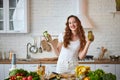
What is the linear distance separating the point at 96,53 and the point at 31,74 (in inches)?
119

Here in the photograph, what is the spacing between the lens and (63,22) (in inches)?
205

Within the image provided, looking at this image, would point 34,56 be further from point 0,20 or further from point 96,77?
point 96,77

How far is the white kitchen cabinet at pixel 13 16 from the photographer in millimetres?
4898

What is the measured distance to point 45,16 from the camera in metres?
5.23

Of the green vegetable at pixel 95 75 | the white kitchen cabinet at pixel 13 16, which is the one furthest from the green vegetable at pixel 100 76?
the white kitchen cabinet at pixel 13 16

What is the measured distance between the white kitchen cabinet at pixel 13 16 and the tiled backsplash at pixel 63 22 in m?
0.35

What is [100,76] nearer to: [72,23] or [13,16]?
[72,23]

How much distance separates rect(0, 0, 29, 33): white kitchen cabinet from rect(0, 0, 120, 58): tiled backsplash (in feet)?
1.14

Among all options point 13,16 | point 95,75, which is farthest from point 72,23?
point 13,16

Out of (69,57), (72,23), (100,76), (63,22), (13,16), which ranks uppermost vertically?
(13,16)

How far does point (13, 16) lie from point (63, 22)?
110 centimetres

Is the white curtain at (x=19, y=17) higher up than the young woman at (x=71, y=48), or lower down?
higher up

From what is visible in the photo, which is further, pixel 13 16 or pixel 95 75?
pixel 13 16

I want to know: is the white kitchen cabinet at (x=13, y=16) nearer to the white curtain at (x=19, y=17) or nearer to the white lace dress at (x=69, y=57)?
the white curtain at (x=19, y=17)
